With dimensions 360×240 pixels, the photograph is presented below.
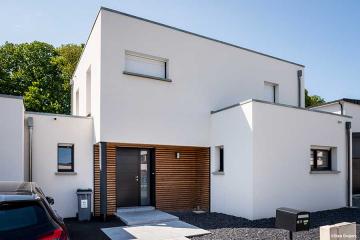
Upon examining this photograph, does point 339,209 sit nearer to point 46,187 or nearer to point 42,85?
point 46,187

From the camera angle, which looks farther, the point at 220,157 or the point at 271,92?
the point at 271,92

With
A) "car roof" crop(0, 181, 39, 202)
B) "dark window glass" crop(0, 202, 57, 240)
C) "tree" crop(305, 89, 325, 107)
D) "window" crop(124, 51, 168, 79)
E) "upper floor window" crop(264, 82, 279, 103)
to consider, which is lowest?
"dark window glass" crop(0, 202, 57, 240)

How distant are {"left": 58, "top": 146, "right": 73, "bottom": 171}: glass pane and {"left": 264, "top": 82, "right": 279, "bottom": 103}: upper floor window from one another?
8191 mm

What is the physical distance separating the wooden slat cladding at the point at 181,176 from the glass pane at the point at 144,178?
0.35 m

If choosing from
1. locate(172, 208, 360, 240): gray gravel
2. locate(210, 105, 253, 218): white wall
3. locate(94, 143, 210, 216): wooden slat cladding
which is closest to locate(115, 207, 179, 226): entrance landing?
locate(172, 208, 360, 240): gray gravel

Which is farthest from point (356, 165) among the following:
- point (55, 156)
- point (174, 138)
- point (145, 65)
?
point (55, 156)

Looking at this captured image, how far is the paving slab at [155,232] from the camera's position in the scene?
25.2 ft


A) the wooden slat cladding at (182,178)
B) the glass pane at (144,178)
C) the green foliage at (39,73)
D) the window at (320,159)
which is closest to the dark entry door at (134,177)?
the glass pane at (144,178)

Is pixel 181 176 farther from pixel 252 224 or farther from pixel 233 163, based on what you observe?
pixel 252 224

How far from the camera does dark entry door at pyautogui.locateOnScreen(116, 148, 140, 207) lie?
1104cm

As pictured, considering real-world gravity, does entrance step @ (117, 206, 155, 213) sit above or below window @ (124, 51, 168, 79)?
below

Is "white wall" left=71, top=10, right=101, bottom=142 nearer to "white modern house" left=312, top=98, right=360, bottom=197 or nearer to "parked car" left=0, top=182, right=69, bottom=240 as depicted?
"parked car" left=0, top=182, right=69, bottom=240

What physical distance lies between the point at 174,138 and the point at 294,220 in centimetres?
638

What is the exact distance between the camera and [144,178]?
1157cm
